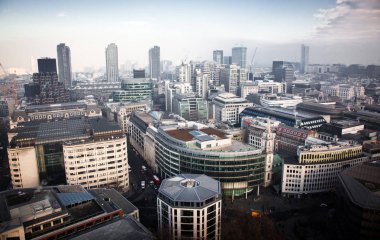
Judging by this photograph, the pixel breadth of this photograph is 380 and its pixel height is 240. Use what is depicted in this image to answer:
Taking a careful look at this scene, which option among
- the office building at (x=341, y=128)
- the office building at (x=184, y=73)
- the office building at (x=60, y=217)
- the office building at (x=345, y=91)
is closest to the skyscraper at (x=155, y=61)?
the office building at (x=184, y=73)

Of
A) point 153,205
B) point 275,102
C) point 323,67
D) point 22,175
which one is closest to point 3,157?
point 22,175

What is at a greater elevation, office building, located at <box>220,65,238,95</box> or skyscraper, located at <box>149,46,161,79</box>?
skyscraper, located at <box>149,46,161,79</box>

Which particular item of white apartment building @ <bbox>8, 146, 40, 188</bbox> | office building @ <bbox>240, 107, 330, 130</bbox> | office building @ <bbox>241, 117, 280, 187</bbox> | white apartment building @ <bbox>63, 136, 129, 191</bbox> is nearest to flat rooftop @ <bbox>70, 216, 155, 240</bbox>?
white apartment building @ <bbox>63, 136, 129, 191</bbox>

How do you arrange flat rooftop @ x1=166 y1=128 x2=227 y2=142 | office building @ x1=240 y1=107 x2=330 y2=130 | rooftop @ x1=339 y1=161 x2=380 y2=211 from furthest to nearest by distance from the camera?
office building @ x1=240 y1=107 x2=330 y2=130 → flat rooftop @ x1=166 y1=128 x2=227 y2=142 → rooftop @ x1=339 y1=161 x2=380 y2=211

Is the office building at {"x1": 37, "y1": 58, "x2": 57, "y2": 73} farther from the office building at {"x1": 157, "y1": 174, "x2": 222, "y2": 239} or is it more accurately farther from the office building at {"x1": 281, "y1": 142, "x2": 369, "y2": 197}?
the office building at {"x1": 281, "y1": 142, "x2": 369, "y2": 197}

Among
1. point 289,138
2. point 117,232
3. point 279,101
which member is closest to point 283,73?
point 279,101

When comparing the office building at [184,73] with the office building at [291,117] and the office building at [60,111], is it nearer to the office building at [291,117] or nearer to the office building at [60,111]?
the office building at [60,111]

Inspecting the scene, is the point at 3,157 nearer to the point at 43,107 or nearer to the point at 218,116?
the point at 43,107
